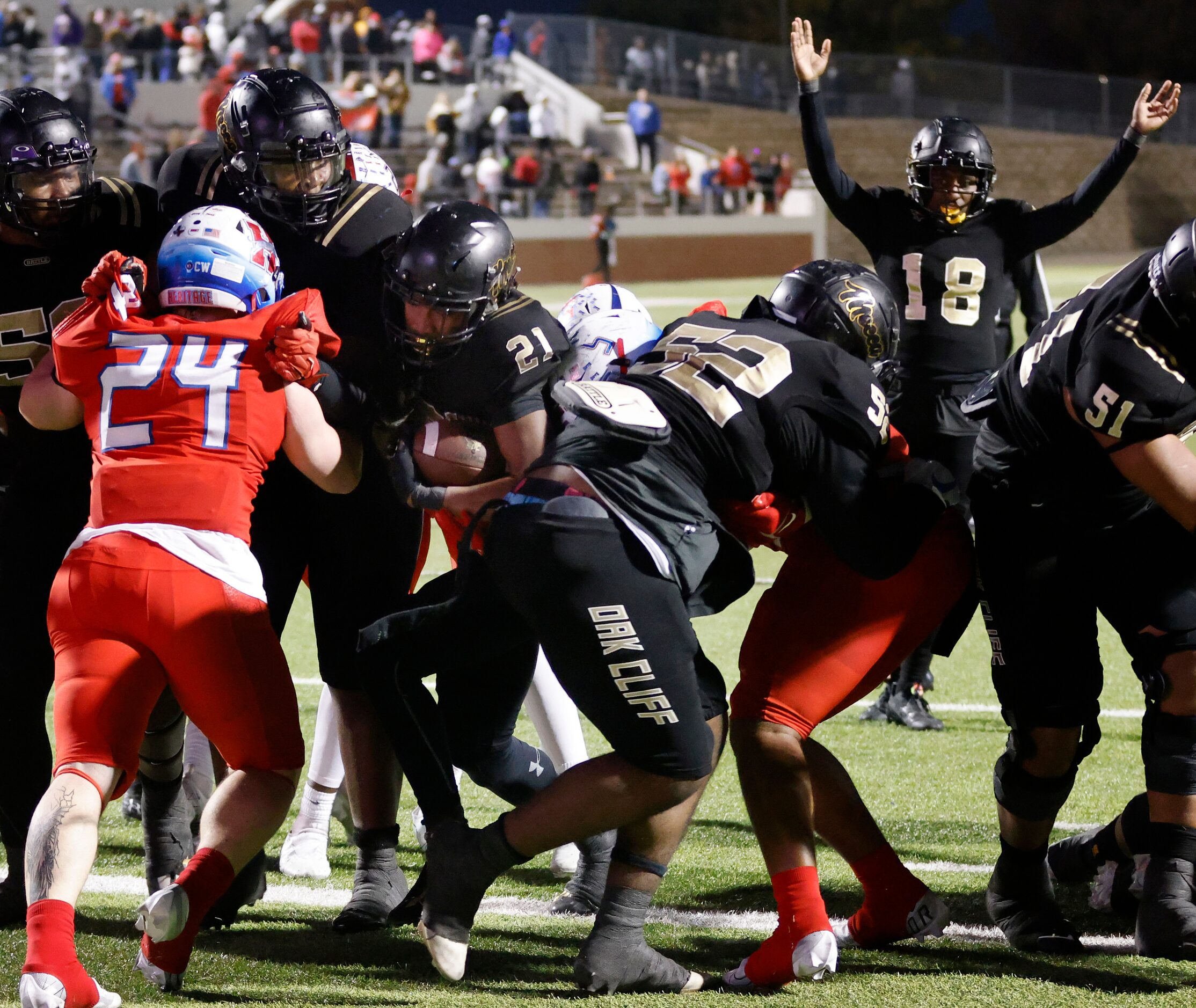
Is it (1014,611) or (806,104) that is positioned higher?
(806,104)

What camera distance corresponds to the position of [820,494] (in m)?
3.14

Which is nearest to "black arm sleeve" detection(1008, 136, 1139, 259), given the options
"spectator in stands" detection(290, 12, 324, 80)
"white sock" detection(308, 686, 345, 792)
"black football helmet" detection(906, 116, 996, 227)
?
"black football helmet" detection(906, 116, 996, 227)

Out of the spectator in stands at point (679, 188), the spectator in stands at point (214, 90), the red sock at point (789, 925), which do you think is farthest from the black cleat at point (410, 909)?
the spectator in stands at point (679, 188)

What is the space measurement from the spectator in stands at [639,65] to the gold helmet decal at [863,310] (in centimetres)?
3137

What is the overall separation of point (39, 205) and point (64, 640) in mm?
1165

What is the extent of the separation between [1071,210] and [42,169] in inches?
158

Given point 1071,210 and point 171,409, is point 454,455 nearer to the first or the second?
point 171,409

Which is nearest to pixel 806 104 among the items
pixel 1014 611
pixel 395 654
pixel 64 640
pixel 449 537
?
pixel 449 537

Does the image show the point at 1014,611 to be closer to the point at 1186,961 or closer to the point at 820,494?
the point at 820,494

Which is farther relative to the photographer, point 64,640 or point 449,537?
point 449,537

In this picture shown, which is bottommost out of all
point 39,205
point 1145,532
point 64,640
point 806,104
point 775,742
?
point 775,742

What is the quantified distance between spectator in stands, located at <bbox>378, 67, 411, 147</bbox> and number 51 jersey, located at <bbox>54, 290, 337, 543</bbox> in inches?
930

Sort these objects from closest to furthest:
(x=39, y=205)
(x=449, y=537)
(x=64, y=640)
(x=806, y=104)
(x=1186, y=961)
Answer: (x=64, y=640) < (x=1186, y=961) < (x=39, y=205) < (x=449, y=537) < (x=806, y=104)

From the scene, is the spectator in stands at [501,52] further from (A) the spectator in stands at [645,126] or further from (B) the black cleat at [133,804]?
(B) the black cleat at [133,804]
